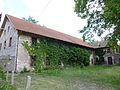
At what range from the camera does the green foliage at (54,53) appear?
623 inches

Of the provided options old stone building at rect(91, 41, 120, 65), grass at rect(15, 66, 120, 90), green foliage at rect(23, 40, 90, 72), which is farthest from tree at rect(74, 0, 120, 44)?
old stone building at rect(91, 41, 120, 65)

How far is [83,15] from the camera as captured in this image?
422 inches

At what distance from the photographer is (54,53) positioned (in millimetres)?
17562

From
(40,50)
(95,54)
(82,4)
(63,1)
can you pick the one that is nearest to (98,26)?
(82,4)

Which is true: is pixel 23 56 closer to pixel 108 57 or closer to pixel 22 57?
pixel 22 57

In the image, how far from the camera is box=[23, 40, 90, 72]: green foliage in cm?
1581

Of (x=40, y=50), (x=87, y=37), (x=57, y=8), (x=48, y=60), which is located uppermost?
(x=57, y=8)

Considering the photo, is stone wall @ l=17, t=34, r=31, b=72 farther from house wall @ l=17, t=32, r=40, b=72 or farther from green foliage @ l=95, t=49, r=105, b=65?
green foliage @ l=95, t=49, r=105, b=65

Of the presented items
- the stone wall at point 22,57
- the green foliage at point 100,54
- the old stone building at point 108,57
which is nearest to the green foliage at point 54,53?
the stone wall at point 22,57

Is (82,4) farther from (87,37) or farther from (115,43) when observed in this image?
(115,43)

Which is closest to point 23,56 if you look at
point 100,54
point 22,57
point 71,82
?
point 22,57

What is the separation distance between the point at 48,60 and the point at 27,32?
4631 millimetres

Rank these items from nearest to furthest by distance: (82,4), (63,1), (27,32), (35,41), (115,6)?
(115,6) → (63,1) → (82,4) → (27,32) → (35,41)

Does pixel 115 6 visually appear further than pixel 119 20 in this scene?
No
